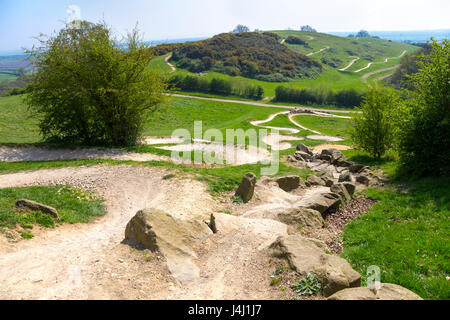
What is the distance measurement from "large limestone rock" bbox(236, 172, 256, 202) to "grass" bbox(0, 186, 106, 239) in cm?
650

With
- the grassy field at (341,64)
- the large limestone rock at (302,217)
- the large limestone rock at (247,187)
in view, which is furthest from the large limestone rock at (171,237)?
the grassy field at (341,64)

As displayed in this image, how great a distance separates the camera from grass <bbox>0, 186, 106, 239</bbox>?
10078 millimetres

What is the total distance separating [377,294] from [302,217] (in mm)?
5989

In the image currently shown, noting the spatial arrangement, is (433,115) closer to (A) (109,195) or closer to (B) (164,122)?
(A) (109,195)

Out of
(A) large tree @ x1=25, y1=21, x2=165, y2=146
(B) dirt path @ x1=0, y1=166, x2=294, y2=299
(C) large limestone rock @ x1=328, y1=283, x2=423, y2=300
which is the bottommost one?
(B) dirt path @ x1=0, y1=166, x2=294, y2=299

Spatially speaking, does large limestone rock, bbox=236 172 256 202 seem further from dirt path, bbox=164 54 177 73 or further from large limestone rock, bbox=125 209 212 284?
dirt path, bbox=164 54 177 73

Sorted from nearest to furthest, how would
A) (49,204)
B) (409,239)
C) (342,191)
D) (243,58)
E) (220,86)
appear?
(409,239) < (49,204) < (342,191) < (220,86) < (243,58)

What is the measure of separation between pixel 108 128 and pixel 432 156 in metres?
22.9

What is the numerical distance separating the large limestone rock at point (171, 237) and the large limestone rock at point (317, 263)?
2.43 m

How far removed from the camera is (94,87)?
935 inches

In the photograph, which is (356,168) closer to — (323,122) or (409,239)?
(409,239)

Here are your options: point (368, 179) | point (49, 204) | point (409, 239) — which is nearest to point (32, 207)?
point (49, 204)

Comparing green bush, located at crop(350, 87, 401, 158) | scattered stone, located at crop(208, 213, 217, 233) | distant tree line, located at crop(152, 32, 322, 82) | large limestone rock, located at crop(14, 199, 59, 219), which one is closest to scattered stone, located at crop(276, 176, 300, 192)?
scattered stone, located at crop(208, 213, 217, 233)
